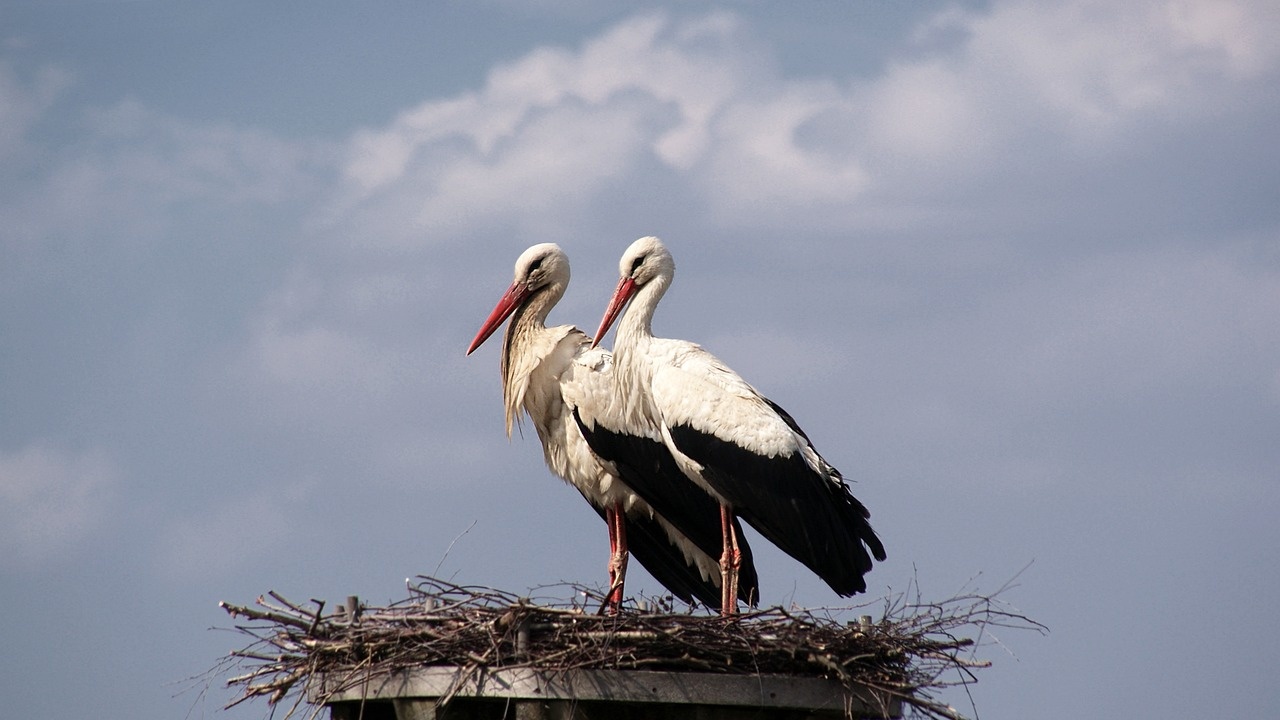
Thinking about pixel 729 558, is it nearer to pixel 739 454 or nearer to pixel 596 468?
pixel 739 454

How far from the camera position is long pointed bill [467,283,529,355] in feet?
32.6

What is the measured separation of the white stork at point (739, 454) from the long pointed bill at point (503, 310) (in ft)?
3.06

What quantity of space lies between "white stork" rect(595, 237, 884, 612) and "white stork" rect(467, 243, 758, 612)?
26cm

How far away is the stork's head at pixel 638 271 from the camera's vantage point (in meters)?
9.52

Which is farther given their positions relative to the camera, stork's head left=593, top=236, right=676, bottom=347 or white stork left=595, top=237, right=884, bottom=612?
stork's head left=593, top=236, right=676, bottom=347

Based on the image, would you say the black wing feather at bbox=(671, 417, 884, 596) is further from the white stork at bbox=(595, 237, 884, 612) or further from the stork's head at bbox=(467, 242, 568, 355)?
the stork's head at bbox=(467, 242, 568, 355)

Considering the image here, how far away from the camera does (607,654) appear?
645cm

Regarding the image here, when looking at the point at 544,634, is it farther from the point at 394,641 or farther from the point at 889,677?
the point at 889,677

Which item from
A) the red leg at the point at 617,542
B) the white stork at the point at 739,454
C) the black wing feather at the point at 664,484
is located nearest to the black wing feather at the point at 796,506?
the white stork at the point at 739,454

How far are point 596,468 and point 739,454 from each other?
3.39ft

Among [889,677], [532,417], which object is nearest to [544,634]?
[889,677]

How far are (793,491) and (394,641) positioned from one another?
254cm

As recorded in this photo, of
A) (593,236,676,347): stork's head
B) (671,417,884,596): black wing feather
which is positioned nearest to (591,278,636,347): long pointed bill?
(593,236,676,347): stork's head

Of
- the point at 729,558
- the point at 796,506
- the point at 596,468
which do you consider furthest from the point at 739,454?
the point at 596,468
